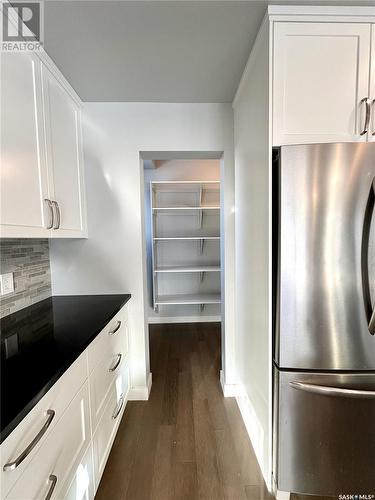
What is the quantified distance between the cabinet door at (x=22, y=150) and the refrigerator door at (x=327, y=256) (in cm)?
125

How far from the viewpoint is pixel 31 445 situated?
0.76 metres

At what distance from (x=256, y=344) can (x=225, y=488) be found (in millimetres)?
796

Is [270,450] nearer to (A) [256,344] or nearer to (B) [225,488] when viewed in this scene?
(B) [225,488]

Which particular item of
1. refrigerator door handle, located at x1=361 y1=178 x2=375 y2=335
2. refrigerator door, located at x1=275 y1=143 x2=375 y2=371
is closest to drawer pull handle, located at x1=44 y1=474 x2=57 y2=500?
refrigerator door, located at x1=275 y1=143 x2=375 y2=371

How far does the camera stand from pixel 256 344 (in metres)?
1.50

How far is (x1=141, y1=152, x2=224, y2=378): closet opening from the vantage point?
346 centimetres

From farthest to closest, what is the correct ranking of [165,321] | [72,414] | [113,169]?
[165,321], [113,169], [72,414]

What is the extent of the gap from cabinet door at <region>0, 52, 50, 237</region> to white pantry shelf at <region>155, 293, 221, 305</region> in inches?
86.2

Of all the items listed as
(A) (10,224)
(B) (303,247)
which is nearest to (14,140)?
(A) (10,224)

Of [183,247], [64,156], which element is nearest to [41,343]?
[64,156]

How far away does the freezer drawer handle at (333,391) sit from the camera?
3.88 feet

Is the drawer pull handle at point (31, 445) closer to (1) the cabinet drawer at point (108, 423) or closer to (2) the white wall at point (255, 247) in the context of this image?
(1) the cabinet drawer at point (108, 423)

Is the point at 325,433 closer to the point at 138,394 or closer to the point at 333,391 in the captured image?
the point at 333,391

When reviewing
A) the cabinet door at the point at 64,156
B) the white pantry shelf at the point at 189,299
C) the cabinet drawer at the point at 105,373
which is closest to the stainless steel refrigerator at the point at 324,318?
the cabinet drawer at the point at 105,373
